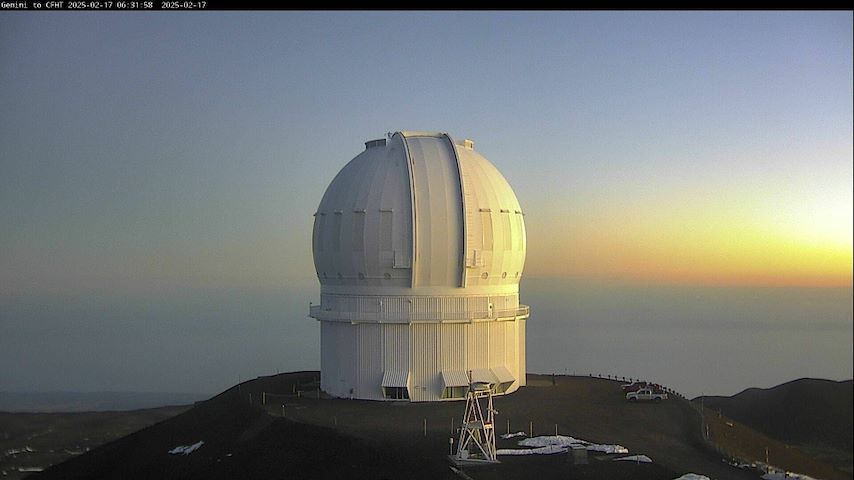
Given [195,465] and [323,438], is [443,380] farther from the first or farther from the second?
[195,465]

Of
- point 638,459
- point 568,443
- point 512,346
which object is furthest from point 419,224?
point 638,459

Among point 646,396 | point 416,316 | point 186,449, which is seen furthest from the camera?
point 416,316

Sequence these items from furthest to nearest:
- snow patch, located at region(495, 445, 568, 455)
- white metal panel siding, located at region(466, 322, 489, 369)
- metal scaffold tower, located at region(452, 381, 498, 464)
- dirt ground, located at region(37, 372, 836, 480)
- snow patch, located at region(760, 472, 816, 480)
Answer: white metal panel siding, located at region(466, 322, 489, 369), snow patch, located at region(495, 445, 568, 455), metal scaffold tower, located at region(452, 381, 498, 464), dirt ground, located at region(37, 372, 836, 480), snow patch, located at region(760, 472, 816, 480)

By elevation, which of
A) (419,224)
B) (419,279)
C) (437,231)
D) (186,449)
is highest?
(419,224)

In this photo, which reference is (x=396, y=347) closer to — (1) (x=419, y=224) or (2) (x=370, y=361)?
(2) (x=370, y=361)

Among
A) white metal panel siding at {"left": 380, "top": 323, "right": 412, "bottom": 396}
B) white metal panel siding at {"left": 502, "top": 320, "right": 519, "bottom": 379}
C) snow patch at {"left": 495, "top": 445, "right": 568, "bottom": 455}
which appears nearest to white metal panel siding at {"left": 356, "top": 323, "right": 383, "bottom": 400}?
white metal panel siding at {"left": 380, "top": 323, "right": 412, "bottom": 396}

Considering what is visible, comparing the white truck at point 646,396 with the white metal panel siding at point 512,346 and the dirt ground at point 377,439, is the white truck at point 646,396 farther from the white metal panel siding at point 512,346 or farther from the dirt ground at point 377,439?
the white metal panel siding at point 512,346

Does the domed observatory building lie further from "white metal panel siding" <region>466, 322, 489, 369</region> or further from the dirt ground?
the dirt ground
